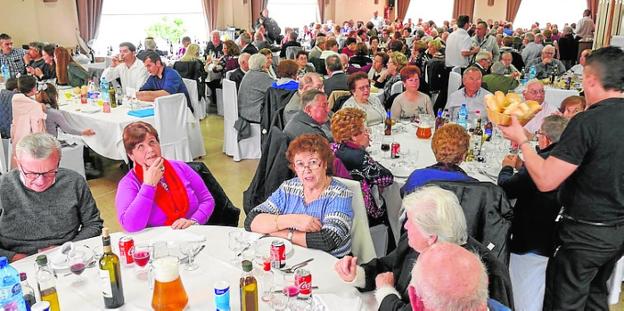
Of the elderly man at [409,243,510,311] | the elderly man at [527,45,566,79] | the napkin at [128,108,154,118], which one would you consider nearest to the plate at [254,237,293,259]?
the elderly man at [409,243,510,311]

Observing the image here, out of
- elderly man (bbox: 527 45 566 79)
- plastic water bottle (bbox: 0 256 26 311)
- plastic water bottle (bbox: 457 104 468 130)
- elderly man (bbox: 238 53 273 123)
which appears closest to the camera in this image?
plastic water bottle (bbox: 0 256 26 311)

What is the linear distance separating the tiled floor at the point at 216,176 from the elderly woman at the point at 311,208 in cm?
183

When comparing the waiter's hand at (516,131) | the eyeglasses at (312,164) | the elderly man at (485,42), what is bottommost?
the eyeglasses at (312,164)

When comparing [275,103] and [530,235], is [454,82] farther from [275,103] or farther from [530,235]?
[530,235]

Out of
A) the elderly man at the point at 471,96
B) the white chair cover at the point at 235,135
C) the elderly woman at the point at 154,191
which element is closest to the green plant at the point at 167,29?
the white chair cover at the point at 235,135

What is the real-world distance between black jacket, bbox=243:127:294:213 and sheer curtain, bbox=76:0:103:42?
827cm

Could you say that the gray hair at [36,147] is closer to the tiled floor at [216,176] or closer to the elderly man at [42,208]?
the elderly man at [42,208]

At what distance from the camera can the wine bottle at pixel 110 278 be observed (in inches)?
70.9

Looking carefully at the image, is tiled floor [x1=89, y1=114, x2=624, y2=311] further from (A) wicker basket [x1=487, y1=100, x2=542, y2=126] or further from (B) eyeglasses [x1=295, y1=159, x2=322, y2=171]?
(A) wicker basket [x1=487, y1=100, x2=542, y2=126]

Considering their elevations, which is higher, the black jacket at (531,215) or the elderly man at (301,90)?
the elderly man at (301,90)

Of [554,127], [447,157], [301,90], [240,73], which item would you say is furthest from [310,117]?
[240,73]

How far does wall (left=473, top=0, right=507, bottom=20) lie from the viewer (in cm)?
1650

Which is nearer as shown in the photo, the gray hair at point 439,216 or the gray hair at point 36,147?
the gray hair at point 439,216

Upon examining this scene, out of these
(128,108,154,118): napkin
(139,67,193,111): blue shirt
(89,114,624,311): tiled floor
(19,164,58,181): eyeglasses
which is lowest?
(89,114,624,311): tiled floor
